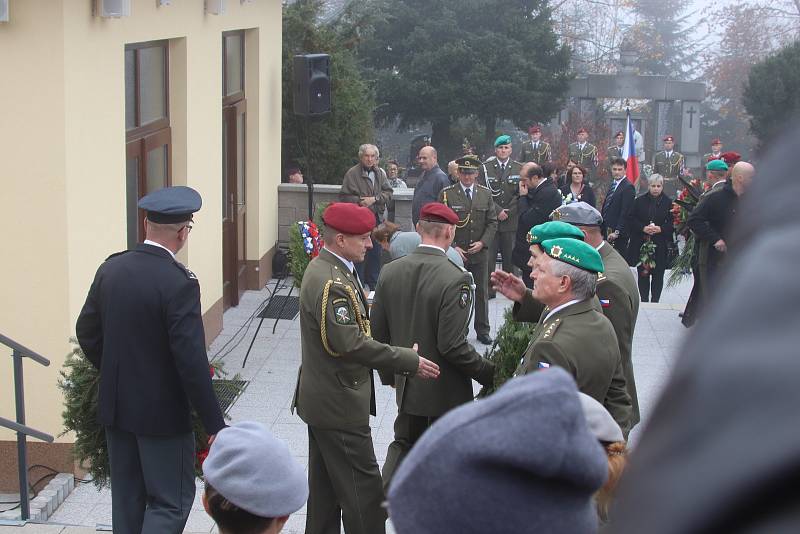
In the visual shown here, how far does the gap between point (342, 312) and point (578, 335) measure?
1.41 meters

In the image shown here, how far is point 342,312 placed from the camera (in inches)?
231

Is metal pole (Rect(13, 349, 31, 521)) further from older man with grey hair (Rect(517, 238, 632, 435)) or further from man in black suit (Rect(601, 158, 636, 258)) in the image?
man in black suit (Rect(601, 158, 636, 258))

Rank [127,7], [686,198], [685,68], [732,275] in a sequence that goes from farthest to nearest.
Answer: [685,68]
[686,198]
[127,7]
[732,275]

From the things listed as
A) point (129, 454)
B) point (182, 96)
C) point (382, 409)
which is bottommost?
point (382, 409)

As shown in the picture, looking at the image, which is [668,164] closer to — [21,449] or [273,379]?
[273,379]

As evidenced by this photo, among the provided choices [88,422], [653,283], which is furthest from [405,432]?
[653,283]

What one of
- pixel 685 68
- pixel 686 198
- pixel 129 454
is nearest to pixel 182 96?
pixel 129 454

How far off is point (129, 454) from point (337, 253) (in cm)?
150

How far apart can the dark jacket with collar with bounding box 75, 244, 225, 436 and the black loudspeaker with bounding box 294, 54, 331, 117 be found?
898cm

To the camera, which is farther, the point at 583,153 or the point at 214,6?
the point at 583,153

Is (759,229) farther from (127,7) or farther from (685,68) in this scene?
(685,68)

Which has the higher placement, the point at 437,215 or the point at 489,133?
the point at 437,215

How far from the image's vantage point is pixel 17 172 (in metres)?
7.06

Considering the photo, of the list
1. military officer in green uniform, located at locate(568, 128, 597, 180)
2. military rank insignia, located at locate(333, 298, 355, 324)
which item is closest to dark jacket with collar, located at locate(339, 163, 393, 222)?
military rank insignia, located at locate(333, 298, 355, 324)
